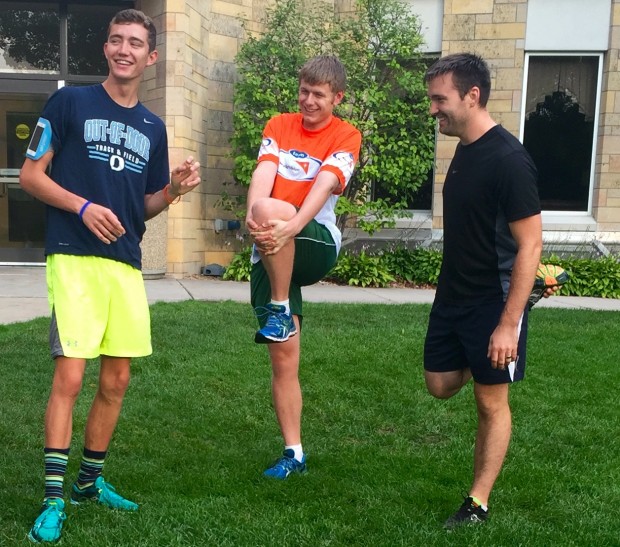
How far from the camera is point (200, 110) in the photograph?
1052cm

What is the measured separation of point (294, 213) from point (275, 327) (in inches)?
22.2

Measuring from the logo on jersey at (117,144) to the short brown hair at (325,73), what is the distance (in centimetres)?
86

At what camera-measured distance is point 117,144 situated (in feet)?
9.13

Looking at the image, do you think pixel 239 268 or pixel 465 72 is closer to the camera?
pixel 465 72

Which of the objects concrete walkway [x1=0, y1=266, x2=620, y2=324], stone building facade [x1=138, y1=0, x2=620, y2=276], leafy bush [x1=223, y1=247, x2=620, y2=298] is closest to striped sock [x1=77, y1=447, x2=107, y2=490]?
concrete walkway [x1=0, y1=266, x2=620, y2=324]

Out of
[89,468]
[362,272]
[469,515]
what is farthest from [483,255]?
[362,272]

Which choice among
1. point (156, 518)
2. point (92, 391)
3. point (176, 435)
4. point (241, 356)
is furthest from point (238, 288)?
point (156, 518)

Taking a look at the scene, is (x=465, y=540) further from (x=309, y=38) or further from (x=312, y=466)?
(x=309, y=38)

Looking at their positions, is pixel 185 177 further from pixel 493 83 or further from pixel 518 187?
pixel 493 83

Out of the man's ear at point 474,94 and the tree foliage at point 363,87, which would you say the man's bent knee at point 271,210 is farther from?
the tree foliage at point 363,87

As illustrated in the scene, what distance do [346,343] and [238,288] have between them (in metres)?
3.65

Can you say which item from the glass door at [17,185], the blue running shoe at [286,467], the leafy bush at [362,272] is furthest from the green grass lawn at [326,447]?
the glass door at [17,185]

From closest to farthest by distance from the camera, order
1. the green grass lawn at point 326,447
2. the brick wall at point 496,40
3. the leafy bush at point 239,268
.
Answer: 1. the green grass lawn at point 326,447
2. the leafy bush at point 239,268
3. the brick wall at point 496,40

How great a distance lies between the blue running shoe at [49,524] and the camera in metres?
2.59
